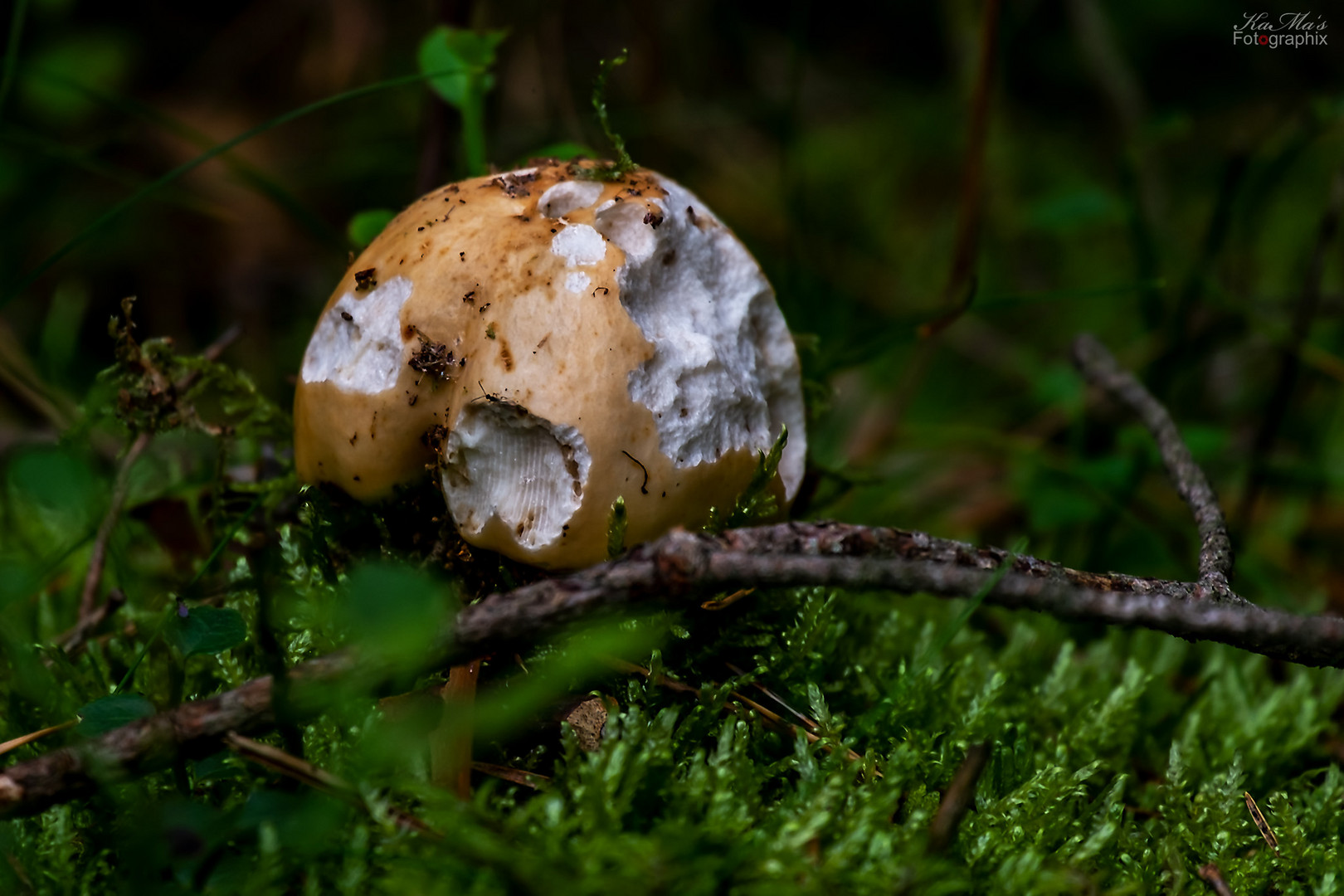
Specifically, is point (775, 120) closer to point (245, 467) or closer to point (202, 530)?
point (245, 467)

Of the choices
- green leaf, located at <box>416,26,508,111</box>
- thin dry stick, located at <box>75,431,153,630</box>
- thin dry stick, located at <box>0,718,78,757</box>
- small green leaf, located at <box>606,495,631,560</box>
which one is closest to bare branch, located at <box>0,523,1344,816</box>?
small green leaf, located at <box>606,495,631,560</box>

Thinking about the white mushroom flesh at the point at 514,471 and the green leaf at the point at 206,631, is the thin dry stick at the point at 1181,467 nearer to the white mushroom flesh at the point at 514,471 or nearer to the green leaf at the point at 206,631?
the white mushroom flesh at the point at 514,471

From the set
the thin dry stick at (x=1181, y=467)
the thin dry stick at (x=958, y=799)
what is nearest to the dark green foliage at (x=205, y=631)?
the thin dry stick at (x=958, y=799)

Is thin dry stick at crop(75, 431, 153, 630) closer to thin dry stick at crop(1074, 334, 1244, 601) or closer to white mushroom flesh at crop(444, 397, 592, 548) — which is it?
white mushroom flesh at crop(444, 397, 592, 548)

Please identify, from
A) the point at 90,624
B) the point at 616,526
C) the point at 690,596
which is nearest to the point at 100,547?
the point at 90,624

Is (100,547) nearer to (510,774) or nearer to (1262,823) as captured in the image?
(510,774)

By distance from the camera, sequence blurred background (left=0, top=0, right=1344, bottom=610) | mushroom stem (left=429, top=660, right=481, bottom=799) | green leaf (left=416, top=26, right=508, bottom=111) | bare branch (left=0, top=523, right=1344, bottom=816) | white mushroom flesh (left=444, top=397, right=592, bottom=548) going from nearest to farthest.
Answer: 1. bare branch (left=0, top=523, right=1344, bottom=816)
2. mushroom stem (left=429, top=660, right=481, bottom=799)
3. white mushroom flesh (left=444, top=397, right=592, bottom=548)
4. green leaf (left=416, top=26, right=508, bottom=111)
5. blurred background (left=0, top=0, right=1344, bottom=610)
